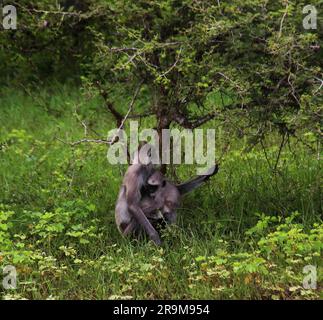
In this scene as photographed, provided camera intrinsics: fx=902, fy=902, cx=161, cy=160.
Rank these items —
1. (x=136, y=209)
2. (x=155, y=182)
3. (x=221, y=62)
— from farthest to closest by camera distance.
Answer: (x=221, y=62)
(x=155, y=182)
(x=136, y=209)

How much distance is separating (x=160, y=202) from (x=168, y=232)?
232 mm

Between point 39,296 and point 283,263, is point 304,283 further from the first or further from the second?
Result: point 39,296

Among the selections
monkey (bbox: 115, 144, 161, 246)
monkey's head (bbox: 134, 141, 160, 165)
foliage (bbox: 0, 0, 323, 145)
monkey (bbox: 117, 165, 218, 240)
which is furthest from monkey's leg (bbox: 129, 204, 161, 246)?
foliage (bbox: 0, 0, 323, 145)

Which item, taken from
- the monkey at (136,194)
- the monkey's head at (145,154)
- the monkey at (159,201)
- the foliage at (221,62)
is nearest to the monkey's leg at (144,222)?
the monkey at (136,194)

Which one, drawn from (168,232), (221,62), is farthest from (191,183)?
(221,62)

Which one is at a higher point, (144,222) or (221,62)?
(221,62)

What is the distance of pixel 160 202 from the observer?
659 cm

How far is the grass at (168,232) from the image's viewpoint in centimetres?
590

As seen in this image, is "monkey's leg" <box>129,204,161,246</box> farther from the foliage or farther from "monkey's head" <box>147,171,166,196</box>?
the foliage

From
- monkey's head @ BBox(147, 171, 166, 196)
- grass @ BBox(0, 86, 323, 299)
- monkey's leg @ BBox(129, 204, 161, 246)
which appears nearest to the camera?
grass @ BBox(0, 86, 323, 299)

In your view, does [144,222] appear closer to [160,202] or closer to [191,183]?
[160,202]

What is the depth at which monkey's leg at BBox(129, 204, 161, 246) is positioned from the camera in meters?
6.39

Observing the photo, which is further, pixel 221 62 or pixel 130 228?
pixel 221 62

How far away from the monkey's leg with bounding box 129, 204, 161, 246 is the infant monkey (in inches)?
6.3
